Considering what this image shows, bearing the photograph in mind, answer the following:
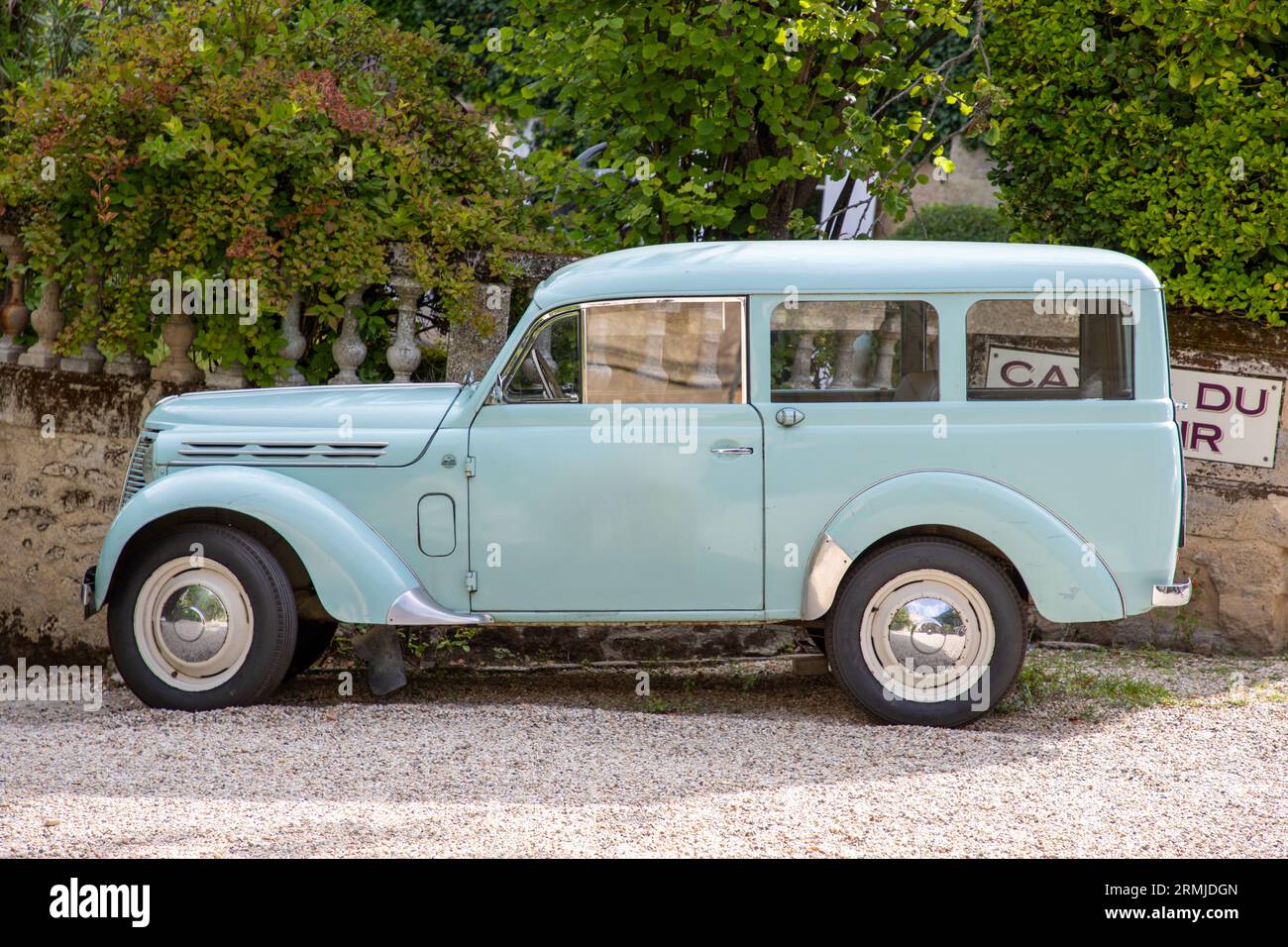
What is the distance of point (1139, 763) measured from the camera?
4.86 meters

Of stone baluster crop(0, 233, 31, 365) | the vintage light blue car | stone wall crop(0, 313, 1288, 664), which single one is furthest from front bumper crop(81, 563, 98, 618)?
stone baluster crop(0, 233, 31, 365)

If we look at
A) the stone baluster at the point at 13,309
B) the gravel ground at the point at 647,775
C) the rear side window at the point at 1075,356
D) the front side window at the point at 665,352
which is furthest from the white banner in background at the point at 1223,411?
the stone baluster at the point at 13,309

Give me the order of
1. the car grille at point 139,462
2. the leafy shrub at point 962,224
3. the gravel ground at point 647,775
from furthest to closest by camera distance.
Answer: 1. the leafy shrub at point 962,224
2. the car grille at point 139,462
3. the gravel ground at point 647,775

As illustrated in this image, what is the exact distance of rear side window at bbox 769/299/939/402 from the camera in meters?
5.19

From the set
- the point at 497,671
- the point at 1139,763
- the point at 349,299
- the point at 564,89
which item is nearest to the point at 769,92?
the point at 564,89

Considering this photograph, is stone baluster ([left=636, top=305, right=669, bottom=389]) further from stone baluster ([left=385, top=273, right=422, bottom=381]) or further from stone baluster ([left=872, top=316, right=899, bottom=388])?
stone baluster ([left=385, top=273, right=422, bottom=381])

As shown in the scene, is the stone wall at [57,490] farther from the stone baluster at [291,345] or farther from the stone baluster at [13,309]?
the stone baluster at [291,345]

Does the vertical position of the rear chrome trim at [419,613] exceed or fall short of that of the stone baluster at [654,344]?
it falls short

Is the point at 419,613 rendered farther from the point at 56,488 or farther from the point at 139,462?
the point at 56,488

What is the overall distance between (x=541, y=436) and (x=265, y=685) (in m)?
1.41

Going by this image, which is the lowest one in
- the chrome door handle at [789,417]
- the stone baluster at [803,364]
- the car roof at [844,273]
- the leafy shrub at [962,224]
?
the chrome door handle at [789,417]

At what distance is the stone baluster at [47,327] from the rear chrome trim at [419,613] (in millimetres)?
2885

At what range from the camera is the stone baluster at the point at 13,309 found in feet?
22.7

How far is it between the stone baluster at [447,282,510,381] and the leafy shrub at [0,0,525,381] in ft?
0.38
